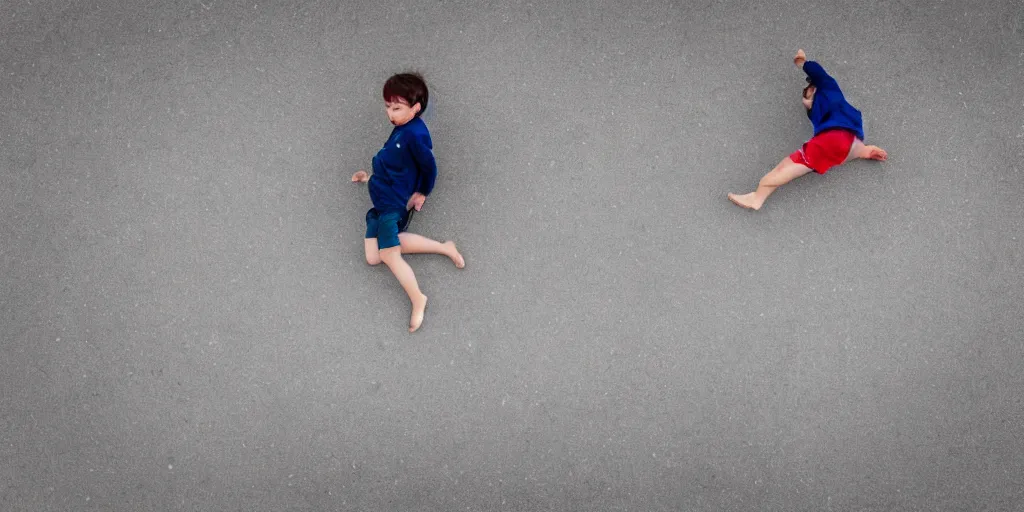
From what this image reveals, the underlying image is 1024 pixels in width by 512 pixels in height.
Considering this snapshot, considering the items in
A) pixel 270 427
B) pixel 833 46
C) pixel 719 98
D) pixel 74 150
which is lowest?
pixel 270 427

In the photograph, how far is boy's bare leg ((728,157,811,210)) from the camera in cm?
247

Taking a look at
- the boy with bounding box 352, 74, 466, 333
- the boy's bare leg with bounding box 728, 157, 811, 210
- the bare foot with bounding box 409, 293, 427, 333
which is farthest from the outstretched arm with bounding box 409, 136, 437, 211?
the boy's bare leg with bounding box 728, 157, 811, 210

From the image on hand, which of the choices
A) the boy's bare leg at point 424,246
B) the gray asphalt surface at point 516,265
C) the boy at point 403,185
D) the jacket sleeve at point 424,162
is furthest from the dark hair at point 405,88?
the boy's bare leg at point 424,246

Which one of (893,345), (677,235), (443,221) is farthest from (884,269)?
(443,221)

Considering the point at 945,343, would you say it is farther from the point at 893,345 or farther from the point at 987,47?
the point at 987,47

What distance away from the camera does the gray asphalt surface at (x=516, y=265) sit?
8.21ft

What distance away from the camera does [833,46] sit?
2631 millimetres

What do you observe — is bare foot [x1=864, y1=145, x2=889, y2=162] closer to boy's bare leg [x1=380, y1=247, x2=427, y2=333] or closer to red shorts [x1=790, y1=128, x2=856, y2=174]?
red shorts [x1=790, y1=128, x2=856, y2=174]

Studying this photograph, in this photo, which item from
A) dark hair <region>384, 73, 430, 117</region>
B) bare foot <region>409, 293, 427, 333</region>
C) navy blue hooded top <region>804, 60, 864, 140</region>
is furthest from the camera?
bare foot <region>409, 293, 427, 333</region>

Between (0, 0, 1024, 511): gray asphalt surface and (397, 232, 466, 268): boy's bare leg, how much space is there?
6cm

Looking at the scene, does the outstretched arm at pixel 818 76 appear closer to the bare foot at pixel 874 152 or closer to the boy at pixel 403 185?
the bare foot at pixel 874 152

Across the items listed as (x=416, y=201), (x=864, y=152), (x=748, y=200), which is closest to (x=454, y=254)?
(x=416, y=201)

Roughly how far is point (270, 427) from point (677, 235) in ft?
5.76

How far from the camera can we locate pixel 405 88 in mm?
2232
